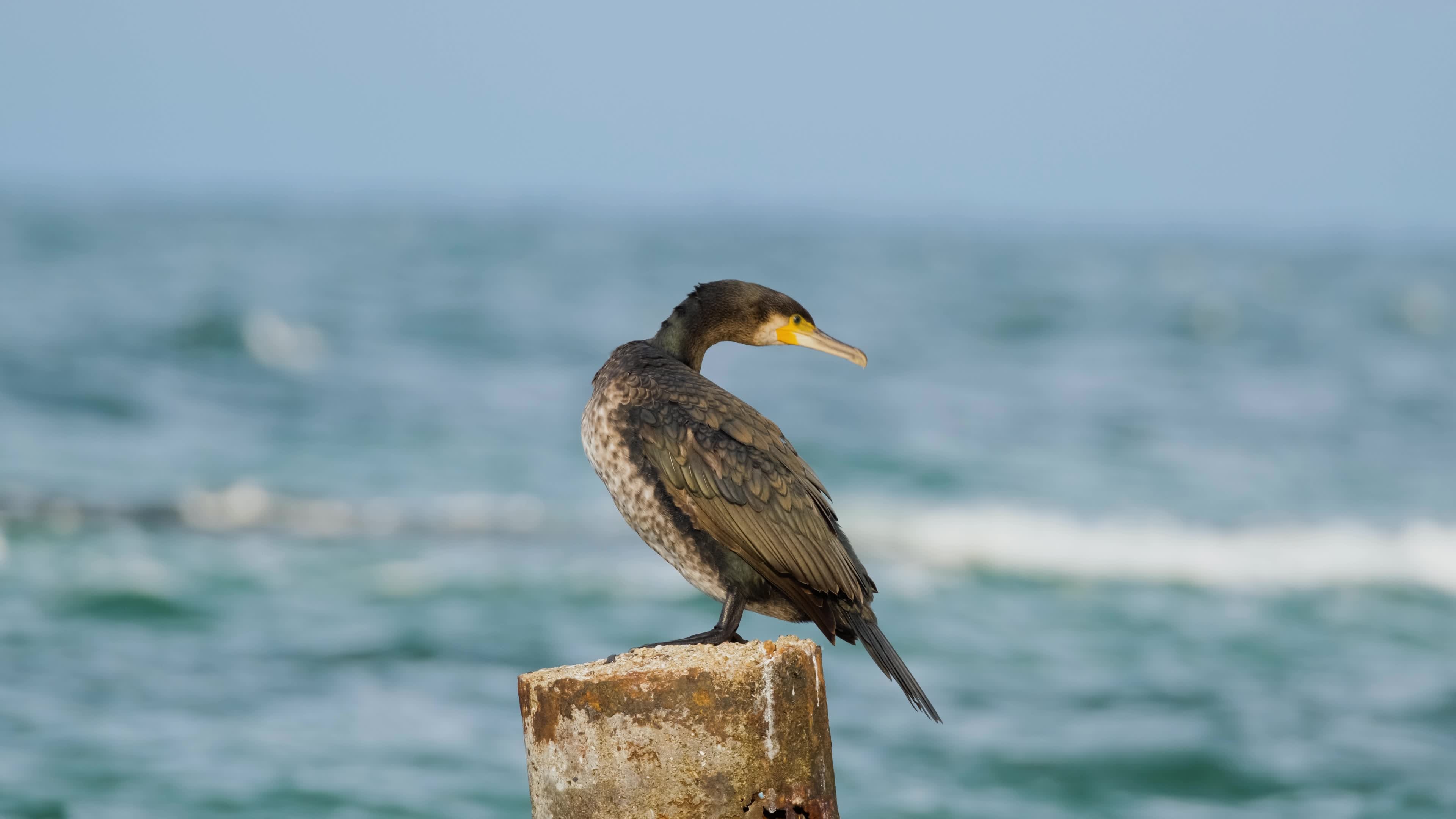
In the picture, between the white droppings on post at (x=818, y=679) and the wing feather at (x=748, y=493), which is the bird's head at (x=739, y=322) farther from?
the white droppings on post at (x=818, y=679)

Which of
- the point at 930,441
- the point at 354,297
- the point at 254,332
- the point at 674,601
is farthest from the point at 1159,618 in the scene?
the point at 354,297


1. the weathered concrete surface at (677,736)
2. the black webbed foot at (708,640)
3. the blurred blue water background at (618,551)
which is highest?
the blurred blue water background at (618,551)

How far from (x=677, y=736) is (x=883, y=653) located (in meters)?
0.60

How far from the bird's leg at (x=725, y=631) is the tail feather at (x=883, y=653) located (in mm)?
261

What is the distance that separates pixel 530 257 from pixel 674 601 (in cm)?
3104

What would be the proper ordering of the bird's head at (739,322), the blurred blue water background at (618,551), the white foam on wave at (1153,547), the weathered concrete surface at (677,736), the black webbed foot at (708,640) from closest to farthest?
the weathered concrete surface at (677,736), the black webbed foot at (708,640), the bird's head at (739,322), the blurred blue water background at (618,551), the white foam on wave at (1153,547)

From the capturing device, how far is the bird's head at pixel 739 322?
4113mm

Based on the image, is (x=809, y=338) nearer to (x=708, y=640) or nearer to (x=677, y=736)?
(x=708, y=640)

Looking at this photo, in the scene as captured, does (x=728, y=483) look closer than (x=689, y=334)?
Yes

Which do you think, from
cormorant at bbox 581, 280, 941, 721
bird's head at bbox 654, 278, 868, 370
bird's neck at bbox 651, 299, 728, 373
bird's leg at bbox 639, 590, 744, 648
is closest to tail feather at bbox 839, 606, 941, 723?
cormorant at bbox 581, 280, 941, 721

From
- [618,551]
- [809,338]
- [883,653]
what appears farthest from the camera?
[618,551]

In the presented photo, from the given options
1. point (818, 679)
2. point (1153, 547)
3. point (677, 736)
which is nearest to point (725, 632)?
point (818, 679)

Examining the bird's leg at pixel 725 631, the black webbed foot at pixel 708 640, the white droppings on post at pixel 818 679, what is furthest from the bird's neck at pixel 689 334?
the white droppings on post at pixel 818 679

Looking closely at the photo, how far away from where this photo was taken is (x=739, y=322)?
414 centimetres
